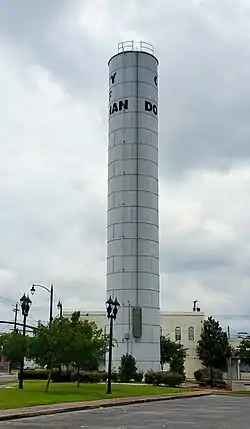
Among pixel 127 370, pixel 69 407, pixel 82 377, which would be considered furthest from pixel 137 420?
pixel 127 370

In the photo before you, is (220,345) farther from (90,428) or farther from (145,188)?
(90,428)

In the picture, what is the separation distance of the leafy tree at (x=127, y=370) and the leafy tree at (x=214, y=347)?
53.9 ft

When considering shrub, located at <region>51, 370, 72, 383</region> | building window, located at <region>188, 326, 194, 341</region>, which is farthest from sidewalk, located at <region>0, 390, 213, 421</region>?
building window, located at <region>188, 326, 194, 341</region>

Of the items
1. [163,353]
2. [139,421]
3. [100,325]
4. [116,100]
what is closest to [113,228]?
[116,100]

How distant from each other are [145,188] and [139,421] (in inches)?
1678

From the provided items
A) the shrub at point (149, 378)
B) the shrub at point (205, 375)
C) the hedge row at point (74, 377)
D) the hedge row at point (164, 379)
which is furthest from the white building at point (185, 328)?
the hedge row at point (164, 379)

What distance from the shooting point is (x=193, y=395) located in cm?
4356

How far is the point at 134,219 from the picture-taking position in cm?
6322

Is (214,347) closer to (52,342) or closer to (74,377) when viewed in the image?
(74,377)

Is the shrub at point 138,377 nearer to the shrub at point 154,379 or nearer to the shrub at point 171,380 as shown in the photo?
the shrub at point 154,379

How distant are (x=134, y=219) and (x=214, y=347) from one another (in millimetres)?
20944

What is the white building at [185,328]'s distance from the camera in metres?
85.0

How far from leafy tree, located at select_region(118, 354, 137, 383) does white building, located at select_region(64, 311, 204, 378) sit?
26.4 m

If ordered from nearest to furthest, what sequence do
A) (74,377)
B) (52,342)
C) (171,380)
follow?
(52,342), (171,380), (74,377)
